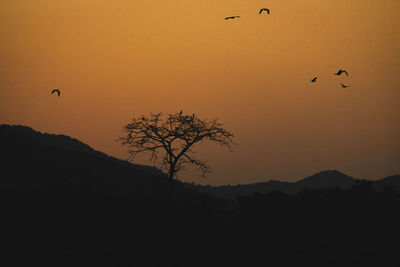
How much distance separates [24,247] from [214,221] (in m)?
14.2

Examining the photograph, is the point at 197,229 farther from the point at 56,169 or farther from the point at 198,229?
the point at 56,169

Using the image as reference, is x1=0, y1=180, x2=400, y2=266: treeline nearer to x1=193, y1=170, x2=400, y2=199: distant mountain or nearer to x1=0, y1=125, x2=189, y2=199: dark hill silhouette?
x1=0, y1=125, x2=189, y2=199: dark hill silhouette

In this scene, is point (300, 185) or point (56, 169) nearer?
point (56, 169)

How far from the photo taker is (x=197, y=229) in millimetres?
39562

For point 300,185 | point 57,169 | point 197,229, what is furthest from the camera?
point 300,185

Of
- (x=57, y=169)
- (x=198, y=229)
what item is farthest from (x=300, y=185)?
(x=198, y=229)

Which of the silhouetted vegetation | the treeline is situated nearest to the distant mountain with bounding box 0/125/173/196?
the silhouetted vegetation

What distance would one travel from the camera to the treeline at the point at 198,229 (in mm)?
35250

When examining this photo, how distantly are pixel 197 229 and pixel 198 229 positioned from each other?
7 centimetres

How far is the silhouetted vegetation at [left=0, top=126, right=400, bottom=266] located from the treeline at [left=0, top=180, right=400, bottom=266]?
2.8 inches

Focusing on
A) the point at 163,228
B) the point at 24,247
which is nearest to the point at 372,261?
the point at 163,228

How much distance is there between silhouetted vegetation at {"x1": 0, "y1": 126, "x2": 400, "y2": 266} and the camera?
Result: 3519cm

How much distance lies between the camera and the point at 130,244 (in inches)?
Answer: 1452

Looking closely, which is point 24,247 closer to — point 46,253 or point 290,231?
point 46,253
